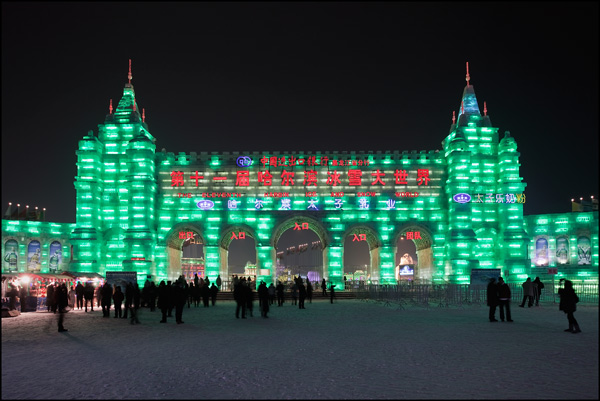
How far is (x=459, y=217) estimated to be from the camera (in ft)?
196

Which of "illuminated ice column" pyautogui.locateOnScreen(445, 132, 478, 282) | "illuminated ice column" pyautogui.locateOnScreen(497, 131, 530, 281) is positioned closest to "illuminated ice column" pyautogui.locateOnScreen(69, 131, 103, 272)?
"illuminated ice column" pyautogui.locateOnScreen(445, 132, 478, 282)

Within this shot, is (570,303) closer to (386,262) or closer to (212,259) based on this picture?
(386,262)

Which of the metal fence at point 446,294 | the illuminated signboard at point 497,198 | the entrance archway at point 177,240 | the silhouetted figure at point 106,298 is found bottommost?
the metal fence at point 446,294

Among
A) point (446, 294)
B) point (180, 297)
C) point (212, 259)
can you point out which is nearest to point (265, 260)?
point (212, 259)

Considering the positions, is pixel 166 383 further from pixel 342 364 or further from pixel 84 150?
pixel 84 150

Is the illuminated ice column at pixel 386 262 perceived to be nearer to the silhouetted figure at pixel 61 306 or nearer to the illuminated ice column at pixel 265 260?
the illuminated ice column at pixel 265 260

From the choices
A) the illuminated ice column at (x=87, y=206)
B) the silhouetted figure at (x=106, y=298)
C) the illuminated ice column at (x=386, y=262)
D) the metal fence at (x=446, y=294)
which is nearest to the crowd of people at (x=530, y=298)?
the metal fence at (x=446, y=294)

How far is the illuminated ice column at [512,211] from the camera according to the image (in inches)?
2319

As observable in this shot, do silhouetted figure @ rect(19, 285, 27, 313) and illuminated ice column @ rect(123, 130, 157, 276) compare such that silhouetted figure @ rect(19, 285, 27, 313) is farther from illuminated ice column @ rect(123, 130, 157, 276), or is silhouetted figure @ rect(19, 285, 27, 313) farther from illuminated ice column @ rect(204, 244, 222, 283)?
illuminated ice column @ rect(204, 244, 222, 283)

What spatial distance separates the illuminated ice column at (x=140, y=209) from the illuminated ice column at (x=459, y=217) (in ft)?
107

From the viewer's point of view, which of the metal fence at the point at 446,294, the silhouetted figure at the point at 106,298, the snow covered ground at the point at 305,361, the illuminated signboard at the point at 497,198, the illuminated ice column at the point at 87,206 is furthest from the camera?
the illuminated signboard at the point at 497,198

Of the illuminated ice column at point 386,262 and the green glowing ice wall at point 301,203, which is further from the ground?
the green glowing ice wall at point 301,203

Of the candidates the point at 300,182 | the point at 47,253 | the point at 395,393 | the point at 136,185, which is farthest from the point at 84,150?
the point at 395,393

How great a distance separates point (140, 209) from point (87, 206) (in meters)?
5.96
